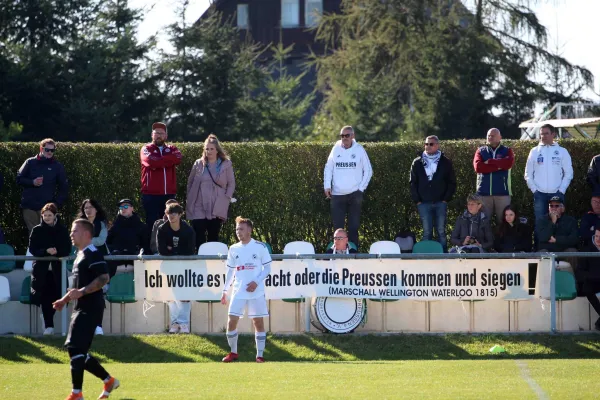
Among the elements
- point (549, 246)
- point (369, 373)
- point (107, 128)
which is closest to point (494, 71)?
point (107, 128)

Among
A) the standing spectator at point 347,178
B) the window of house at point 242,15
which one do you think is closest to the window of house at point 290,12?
the window of house at point 242,15

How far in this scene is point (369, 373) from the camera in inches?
512

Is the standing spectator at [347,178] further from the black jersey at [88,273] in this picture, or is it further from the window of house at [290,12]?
the window of house at [290,12]

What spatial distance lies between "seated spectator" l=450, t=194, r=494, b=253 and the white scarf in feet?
2.59

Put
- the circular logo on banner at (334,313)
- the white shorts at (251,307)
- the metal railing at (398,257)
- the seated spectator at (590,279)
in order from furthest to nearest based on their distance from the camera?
the seated spectator at (590,279) < the circular logo on banner at (334,313) < the metal railing at (398,257) < the white shorts at (251,307)

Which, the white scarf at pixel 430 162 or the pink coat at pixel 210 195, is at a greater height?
the white scarf at pixel 430 162

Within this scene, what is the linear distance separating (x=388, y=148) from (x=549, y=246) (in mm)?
3907

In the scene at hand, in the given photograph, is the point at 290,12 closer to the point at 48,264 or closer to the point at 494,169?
the point at 494,169

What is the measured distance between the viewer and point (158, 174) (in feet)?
61.4

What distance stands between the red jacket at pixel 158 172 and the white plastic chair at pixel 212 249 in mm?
1643

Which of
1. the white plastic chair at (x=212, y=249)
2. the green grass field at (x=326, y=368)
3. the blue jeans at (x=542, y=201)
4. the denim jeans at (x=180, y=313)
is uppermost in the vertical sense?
the blue jeans at (x=542, y=201)

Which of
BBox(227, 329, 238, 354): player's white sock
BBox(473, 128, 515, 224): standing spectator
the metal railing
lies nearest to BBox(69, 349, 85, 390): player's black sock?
BBox(227, 329, 238, 354): player's white sock

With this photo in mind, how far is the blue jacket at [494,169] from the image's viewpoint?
61.6ft

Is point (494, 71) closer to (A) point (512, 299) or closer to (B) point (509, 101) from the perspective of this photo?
(B) point (509, 101)
